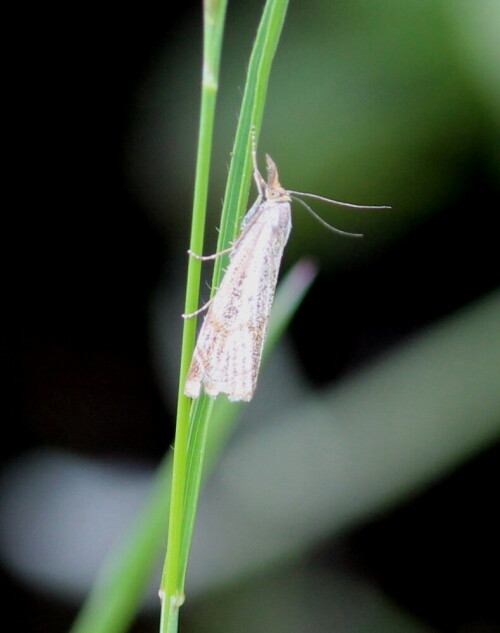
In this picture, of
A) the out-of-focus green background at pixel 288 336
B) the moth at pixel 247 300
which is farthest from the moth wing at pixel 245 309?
the out-of-focus green background at pixel 288 336

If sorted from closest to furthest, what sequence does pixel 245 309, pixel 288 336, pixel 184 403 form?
pixel 184 403 → pixel 245 309 → pixel 288 336

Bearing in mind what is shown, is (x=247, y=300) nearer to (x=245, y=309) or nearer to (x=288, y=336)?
(x=245, y=309)

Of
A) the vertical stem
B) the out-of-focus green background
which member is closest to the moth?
the vertical stem

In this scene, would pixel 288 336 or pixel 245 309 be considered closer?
pixel 245 309

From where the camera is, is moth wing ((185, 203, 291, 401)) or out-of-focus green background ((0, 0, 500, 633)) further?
out-of-focus green background ((0, 0, 500, 633))

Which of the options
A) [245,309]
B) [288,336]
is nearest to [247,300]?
[245,309]

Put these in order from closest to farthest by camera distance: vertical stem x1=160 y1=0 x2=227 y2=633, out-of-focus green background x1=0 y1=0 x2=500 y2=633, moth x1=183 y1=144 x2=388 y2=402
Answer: vertical stem x1=160 y1=0 x2=227 y2=633, moth x1=183 y1=144 x2=388 y2=402, out-of-focus green background x1=0 y1=0 x2=500 y2=633

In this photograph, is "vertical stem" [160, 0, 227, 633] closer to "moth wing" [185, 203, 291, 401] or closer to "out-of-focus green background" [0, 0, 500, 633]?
"moth wing" [185, 203, 291, 401]

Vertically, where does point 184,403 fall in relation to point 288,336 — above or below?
above
